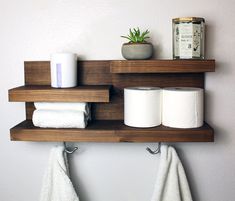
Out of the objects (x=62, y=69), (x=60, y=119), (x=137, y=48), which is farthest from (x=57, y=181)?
(x=137, y=48)

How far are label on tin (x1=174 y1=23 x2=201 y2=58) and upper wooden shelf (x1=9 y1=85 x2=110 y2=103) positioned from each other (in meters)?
0.20

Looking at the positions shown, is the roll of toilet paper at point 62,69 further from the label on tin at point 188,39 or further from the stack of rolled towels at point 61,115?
the label on tin at point 188,39

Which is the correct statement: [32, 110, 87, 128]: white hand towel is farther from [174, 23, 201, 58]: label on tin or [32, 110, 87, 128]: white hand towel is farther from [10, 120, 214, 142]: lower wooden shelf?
[174, 23, 201, 58]: label on tin

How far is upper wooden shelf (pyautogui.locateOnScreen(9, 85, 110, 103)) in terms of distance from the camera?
71 cm

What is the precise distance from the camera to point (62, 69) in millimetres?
738

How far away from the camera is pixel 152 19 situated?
79 cm

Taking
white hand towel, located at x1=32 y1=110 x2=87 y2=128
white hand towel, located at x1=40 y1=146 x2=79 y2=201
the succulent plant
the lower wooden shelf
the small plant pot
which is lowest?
white hand towel, located at x1=40 y1=146 x2=79 y2=201

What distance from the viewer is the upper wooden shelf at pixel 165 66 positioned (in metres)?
0.69

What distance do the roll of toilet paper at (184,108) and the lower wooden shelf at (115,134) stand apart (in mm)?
16

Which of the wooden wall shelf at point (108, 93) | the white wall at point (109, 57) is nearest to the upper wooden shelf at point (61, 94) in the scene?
the wooden wall shelf at point (108, 93)

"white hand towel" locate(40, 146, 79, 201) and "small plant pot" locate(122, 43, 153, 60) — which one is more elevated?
"small plant pot" locate(122, 43, 153, 60)

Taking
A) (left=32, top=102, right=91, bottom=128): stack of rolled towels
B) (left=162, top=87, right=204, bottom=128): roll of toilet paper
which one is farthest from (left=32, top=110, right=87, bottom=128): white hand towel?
(left=162, top=87, right=204, bottom=128): roll of toilet paper

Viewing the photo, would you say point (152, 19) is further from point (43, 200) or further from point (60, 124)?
point (43, 200)

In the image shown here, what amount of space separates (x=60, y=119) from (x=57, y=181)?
0.59ft
